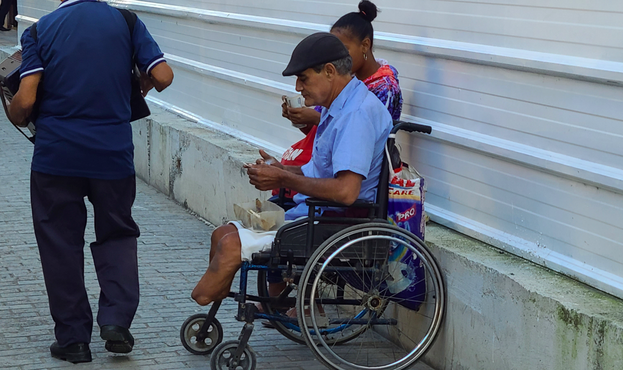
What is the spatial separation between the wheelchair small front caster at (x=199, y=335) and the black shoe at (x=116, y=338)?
0.27m

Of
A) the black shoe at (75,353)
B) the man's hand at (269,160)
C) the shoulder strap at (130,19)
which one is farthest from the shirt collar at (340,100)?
the black shoe at (75,353)

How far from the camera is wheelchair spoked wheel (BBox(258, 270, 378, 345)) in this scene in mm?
4207

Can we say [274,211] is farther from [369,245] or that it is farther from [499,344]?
[499,344]

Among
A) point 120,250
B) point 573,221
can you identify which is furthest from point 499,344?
point 120,250

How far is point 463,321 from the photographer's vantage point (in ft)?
13.5

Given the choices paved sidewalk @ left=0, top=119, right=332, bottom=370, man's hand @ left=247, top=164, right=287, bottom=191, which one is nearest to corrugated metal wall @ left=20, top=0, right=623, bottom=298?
man's hand @ left=247, top=164, right=287, bottom=191

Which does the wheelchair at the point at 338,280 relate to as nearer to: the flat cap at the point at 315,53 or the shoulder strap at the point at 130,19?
the flat cap at the point at 315,53

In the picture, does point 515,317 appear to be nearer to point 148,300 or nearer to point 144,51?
point 144,51

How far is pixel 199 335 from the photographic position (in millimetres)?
4418

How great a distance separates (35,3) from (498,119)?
10994 millimetres

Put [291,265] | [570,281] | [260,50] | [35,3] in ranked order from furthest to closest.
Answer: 1. [35,3]
2. [260,50]
3. [291,265]
4. [570,281]

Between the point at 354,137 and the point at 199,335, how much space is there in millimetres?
1325

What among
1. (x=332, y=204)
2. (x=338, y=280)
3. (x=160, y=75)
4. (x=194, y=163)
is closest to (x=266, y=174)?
(x=332, y=204)

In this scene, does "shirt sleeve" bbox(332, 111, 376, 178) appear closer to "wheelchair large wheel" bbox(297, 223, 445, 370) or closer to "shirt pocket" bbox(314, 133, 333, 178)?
"shirt pocket" bbox(314, 133, 333, 178)
